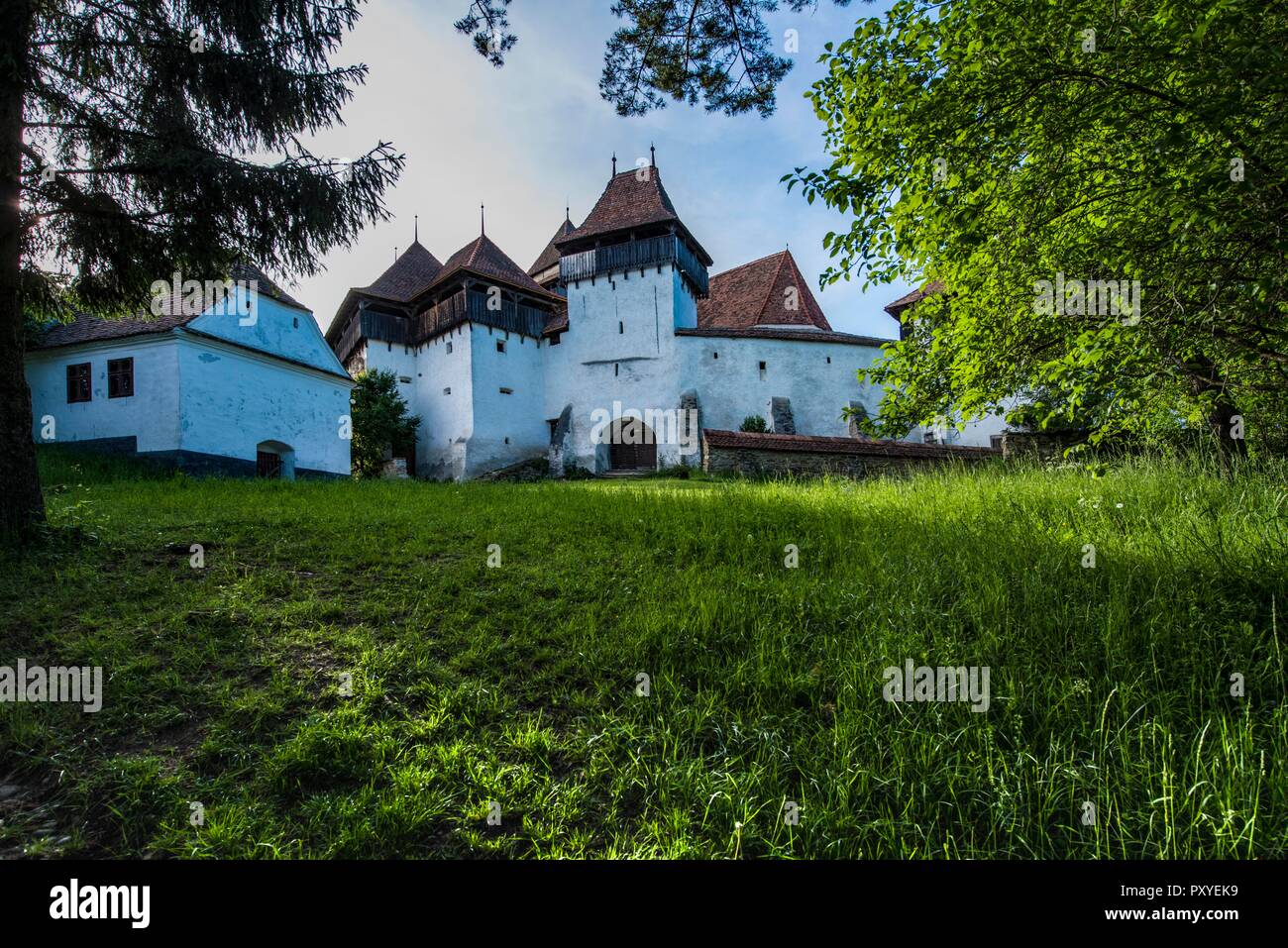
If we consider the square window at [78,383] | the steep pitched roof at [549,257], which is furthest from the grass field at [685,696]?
the steep pitched roof at [549,257]

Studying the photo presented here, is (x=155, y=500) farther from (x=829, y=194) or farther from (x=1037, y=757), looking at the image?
(x=1037, y=757)

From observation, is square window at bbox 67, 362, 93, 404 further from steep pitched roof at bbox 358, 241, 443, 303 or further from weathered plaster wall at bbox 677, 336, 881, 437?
weathered plaster wall at bbox 677, 336, 881, 437

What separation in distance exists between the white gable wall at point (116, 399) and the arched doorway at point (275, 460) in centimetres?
261

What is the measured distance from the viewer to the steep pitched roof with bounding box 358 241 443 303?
89.1ft

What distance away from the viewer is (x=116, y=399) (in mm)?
14516

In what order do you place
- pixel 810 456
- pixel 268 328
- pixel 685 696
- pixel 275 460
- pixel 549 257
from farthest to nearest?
pixel 549 257 < pixel 275 460 < pixel 268 328 < pixel 810 456 < pixel 685 696

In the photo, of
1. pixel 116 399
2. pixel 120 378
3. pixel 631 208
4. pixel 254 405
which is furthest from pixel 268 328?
pixel 631 208

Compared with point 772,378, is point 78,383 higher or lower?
lower

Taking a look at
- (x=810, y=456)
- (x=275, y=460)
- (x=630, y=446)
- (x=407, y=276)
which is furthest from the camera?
(x=407, y=276)

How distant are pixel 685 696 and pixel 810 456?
13896mm

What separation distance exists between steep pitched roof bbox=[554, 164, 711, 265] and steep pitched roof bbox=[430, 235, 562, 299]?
253cm

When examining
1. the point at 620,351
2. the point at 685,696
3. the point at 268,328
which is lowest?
the point at 685,696

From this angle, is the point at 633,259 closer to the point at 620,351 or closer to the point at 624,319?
the point at 624,319

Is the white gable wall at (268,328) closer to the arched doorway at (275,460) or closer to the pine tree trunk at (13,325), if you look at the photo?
the arched doorway at (275,460)
